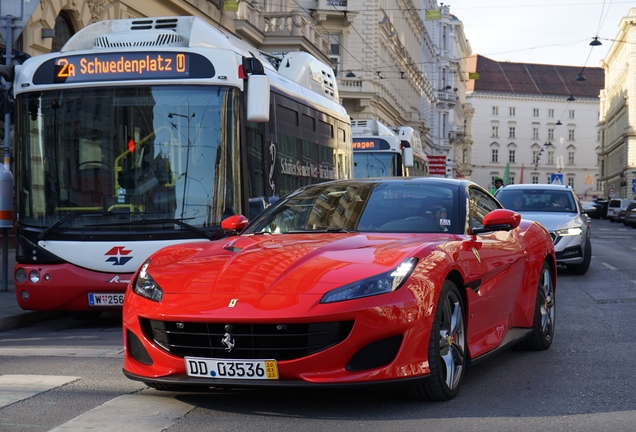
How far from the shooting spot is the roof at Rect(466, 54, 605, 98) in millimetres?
147625

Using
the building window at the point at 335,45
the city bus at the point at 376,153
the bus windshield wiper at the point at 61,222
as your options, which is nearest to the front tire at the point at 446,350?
the bus windshield wiper at the point at 61,222

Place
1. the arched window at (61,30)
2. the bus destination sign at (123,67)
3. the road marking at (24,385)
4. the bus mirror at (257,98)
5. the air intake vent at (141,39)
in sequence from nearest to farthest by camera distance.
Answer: the road marking at (24,385) < the bus mirror at (257,98) < the bus destination sign at (123,67) < the air intake vent at (141,39) < the arched window at (61,30)

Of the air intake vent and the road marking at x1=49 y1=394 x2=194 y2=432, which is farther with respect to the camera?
the air intake vent

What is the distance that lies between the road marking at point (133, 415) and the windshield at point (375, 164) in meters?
20.1

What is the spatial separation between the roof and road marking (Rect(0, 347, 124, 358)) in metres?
140

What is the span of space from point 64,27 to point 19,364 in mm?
15255

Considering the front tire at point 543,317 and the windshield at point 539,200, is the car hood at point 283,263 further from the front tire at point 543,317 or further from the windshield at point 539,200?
the windshield at point 539,200

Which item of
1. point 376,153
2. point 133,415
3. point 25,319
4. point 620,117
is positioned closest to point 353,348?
point 133,415

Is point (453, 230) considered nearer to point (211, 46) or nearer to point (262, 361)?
point (262, 361)

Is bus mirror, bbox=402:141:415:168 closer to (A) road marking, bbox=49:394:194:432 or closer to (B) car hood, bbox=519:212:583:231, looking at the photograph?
(B) car hood, bbox=519:212:583:231

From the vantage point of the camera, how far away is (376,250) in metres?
5.92

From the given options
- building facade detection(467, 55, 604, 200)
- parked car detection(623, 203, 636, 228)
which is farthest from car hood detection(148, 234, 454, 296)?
building facade detection(467, 55, 604, 200)

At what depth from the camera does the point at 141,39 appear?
37.9 feet

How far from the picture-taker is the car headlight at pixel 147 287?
5719mm
